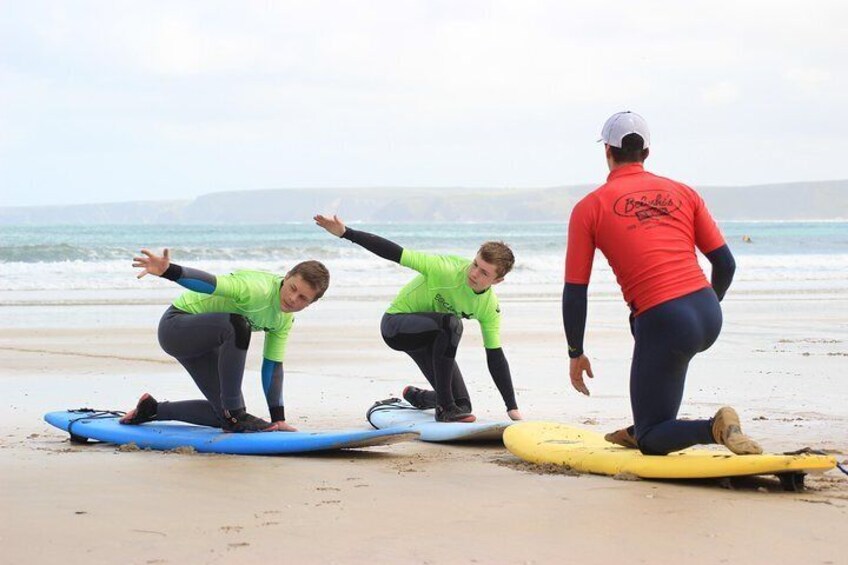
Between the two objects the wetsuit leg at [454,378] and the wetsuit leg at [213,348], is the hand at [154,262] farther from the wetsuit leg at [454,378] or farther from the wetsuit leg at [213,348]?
the wetsuit leg at [454,378]

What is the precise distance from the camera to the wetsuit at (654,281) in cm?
482

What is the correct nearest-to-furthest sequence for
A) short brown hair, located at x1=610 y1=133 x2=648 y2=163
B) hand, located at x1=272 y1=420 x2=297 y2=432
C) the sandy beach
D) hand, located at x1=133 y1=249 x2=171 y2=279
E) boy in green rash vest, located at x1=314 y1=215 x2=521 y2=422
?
the sandy beach, short brown hair, located at x1=610 y1=133 x2=648 y2=163, hand, located at x1=133 y1=249 x2=171 y2=279, hand, located at x1=272 y1=420 x2=297 y2=432, boy in green rash vest, located at x1=314 y1=215 x2=521 y2=422

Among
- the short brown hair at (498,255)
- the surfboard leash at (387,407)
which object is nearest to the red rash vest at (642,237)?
the short brown hair at (498,255)

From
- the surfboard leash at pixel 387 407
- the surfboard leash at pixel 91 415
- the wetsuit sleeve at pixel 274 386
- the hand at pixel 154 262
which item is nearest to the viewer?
the hand at pixel 154 262

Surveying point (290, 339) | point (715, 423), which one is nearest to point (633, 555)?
point (715, 423)

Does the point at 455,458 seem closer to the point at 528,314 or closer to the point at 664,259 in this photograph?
the point at 664,259

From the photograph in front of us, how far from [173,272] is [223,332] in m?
0.55

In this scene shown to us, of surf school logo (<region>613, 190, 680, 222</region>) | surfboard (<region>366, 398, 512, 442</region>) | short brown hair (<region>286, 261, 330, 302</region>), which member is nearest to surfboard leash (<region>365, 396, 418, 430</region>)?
surfboard (<region>366, 398, 512, 442</region>)

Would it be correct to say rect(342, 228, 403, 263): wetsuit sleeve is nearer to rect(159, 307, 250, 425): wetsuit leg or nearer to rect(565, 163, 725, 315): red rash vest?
rect(159, 307, 250, 425): wetsuit leg

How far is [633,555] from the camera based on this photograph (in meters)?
3.67

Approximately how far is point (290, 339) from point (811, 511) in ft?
27.8

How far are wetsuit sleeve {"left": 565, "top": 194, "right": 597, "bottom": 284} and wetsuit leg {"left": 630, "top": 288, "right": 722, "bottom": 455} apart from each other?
1.00ft

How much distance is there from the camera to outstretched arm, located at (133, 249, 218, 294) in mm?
5695

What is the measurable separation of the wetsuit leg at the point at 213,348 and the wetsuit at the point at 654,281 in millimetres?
1997
